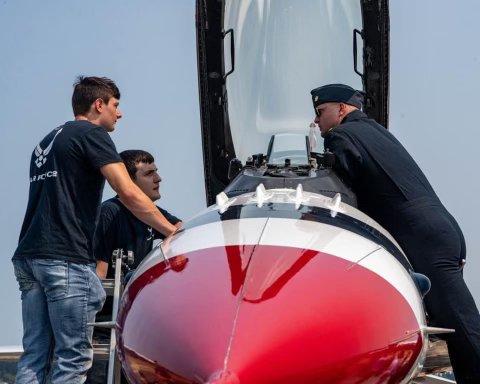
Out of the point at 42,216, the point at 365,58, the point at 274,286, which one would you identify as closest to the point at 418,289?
the point at 274,286

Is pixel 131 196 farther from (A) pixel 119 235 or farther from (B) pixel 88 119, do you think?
(A) pixel 119 235

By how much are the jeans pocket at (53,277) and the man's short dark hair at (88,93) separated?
1.13 m

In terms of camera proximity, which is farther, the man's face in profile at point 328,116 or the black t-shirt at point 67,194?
the man's face in profile at point 328,116

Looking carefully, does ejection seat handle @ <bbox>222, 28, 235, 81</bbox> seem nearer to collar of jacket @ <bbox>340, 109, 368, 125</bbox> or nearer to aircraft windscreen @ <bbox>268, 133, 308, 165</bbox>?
aircraft windscreen @ <bbox>268, 133, 308, 165</bbox>

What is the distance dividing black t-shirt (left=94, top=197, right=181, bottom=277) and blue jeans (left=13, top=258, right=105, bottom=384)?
1936 millimetres

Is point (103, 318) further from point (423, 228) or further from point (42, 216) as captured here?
point (423, 228)

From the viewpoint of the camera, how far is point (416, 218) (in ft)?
18.1

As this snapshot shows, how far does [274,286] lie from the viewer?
3.86 m

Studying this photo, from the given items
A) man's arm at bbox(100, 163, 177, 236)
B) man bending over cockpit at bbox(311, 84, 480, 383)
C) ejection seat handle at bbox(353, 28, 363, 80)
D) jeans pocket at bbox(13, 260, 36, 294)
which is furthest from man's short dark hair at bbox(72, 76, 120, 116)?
ejection seat handle at bbox(353, 28, 363, 80)

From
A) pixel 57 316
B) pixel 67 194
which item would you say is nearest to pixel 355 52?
pixel 67 194

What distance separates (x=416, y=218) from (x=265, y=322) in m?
2.16

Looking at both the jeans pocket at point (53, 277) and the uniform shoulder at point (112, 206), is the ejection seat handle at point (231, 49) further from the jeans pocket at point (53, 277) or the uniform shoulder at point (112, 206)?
the jeans pocket at point (53, 277)

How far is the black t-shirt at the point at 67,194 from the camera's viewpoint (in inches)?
212

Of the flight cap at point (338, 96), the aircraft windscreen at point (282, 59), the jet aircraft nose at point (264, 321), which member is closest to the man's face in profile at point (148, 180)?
the aircraft windscreen at point (282, 59)
